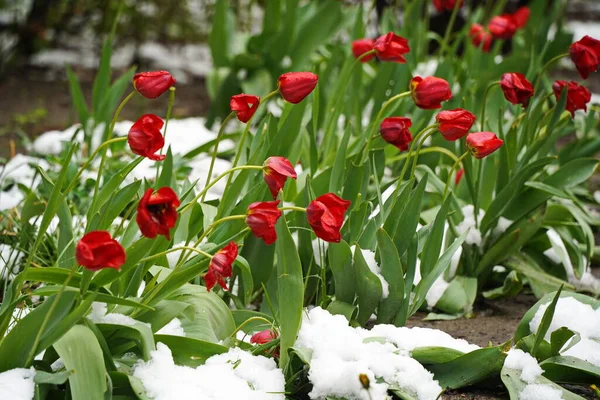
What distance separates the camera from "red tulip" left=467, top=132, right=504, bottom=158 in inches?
62.0

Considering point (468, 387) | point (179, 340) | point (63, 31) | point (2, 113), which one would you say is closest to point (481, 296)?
point (468, 387)

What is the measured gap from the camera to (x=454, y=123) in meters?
1.59

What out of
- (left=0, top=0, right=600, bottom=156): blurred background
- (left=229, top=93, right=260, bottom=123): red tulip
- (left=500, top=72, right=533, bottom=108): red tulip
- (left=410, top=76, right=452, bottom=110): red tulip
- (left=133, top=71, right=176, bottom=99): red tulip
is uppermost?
(left=133, top=71, right=176, bottom=99): red tulip

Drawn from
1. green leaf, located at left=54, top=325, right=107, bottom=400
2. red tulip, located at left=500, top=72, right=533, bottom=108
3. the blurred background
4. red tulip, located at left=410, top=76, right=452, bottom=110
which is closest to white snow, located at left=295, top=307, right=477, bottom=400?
green leaf, located at left=54, top=325, right=107, bottom=400

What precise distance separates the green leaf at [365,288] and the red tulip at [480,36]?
1.83 metres

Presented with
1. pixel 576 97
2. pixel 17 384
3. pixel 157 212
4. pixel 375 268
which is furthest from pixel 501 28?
pixel 17 384

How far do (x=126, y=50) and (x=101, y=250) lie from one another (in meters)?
4.33

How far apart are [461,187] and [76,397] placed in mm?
1576

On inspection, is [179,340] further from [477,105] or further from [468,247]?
[477,105]

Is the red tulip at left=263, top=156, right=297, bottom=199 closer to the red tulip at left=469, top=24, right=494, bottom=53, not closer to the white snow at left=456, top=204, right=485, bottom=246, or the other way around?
the white snow at left=456, top=204, right=485, bottom=246

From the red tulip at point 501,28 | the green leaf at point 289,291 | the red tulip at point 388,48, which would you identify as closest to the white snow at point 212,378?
the green leaf at point 289,291

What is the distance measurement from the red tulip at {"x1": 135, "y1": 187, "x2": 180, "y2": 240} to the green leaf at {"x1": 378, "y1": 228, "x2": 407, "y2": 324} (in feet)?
1.73

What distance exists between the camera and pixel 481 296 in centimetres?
222

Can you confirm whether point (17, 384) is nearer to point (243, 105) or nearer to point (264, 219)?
point (264, 219)
